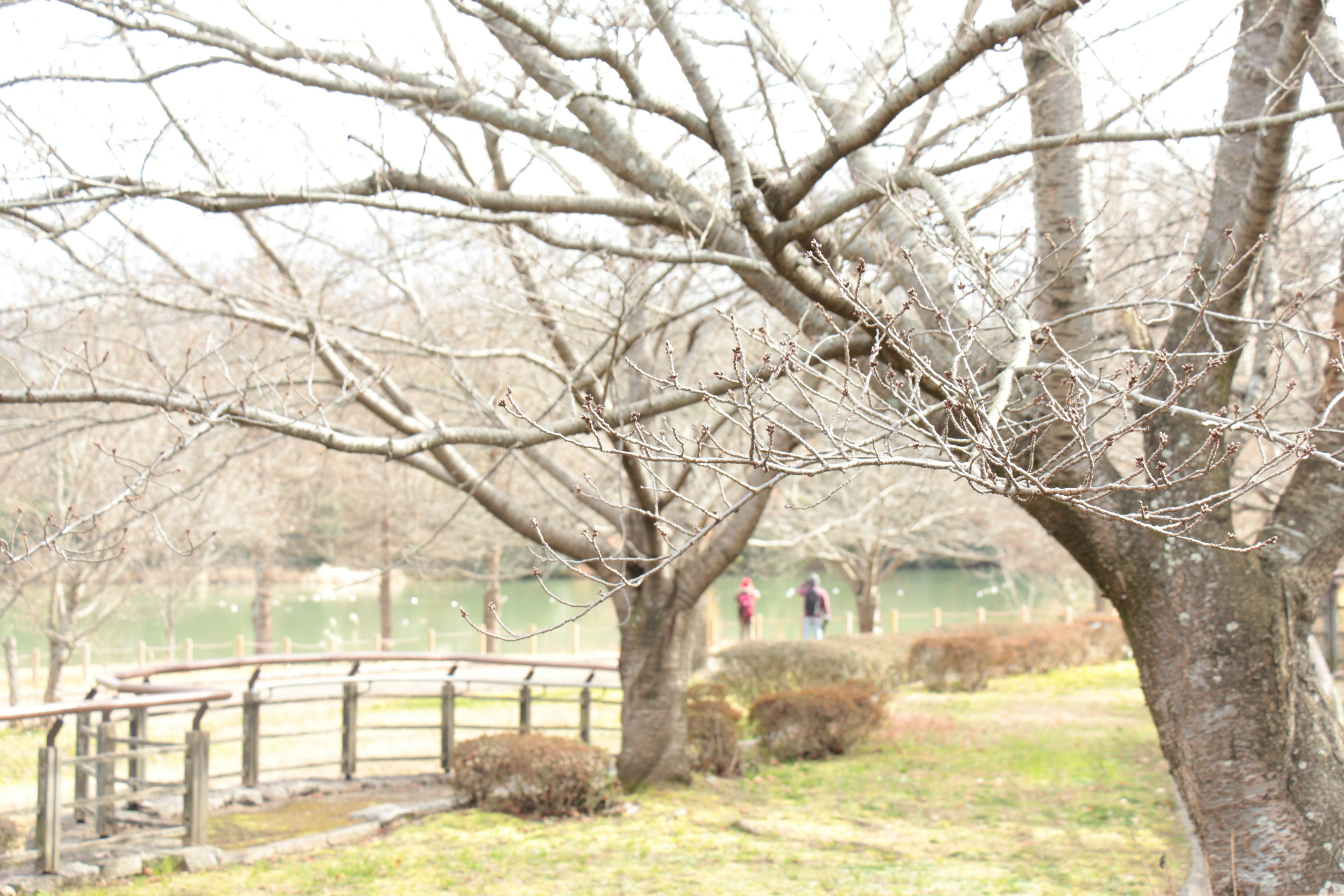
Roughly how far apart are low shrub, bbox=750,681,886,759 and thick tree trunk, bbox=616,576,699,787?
1.61 m

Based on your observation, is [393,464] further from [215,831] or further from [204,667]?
[215,831]

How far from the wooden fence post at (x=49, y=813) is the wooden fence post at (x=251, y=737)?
210cm

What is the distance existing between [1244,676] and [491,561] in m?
19.0

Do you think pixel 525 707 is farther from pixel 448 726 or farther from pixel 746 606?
pixel 746 606

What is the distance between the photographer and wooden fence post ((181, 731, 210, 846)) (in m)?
6.44

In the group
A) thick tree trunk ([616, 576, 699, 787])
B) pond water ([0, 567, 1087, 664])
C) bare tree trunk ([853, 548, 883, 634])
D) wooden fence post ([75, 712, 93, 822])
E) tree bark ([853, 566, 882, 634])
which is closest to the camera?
wooden fence post ([75, 712, 93, 822])

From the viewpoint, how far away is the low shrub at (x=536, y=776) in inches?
293

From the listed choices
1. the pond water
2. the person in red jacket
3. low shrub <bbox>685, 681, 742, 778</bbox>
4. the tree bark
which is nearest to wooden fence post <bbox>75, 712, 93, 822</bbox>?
low shrub <bbox>685, 681, 742, 778</bbox>

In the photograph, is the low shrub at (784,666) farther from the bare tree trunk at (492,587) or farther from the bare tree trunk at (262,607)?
the bare tree trunk at (262,607)

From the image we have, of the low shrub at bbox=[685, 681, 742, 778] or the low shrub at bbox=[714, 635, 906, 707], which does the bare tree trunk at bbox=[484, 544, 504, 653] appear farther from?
the low shrub at bbox=[685, 681, 742, 778]

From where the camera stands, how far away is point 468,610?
22.1 meters

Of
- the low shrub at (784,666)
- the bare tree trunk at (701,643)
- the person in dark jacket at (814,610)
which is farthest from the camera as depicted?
the person in dark jacket at (814,610)

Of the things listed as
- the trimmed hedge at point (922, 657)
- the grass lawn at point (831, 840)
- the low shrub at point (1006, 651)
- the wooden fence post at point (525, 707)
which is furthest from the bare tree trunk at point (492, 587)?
the grass lawn at point (831, 840)

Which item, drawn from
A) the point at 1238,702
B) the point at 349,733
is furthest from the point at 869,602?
the point at 1238,702
